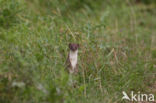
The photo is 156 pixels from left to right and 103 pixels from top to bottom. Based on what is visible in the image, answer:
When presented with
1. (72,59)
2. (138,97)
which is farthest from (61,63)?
(138,97)

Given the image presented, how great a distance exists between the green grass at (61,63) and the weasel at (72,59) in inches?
3.6

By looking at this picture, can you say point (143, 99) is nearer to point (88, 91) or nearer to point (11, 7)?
point (88, 91)

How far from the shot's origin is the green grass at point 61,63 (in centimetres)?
277

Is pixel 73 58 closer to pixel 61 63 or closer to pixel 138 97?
pixel 61 63

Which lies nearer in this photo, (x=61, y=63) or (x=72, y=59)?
(x=72, y=59)

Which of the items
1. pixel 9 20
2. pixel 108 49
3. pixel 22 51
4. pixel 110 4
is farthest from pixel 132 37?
pixel 22 51

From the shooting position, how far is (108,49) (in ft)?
14.9

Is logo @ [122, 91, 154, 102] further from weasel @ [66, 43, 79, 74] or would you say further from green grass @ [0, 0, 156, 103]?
weasel @ [66, 43, 79, 74]

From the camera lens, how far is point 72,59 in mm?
3375

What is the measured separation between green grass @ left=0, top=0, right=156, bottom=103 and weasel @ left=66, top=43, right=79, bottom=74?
91mm

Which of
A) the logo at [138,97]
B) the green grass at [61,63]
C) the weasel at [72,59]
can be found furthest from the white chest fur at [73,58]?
the logo at [138,97]

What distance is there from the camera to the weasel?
3.30m

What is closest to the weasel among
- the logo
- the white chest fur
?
the white chest fur

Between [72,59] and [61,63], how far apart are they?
0.22 metres
